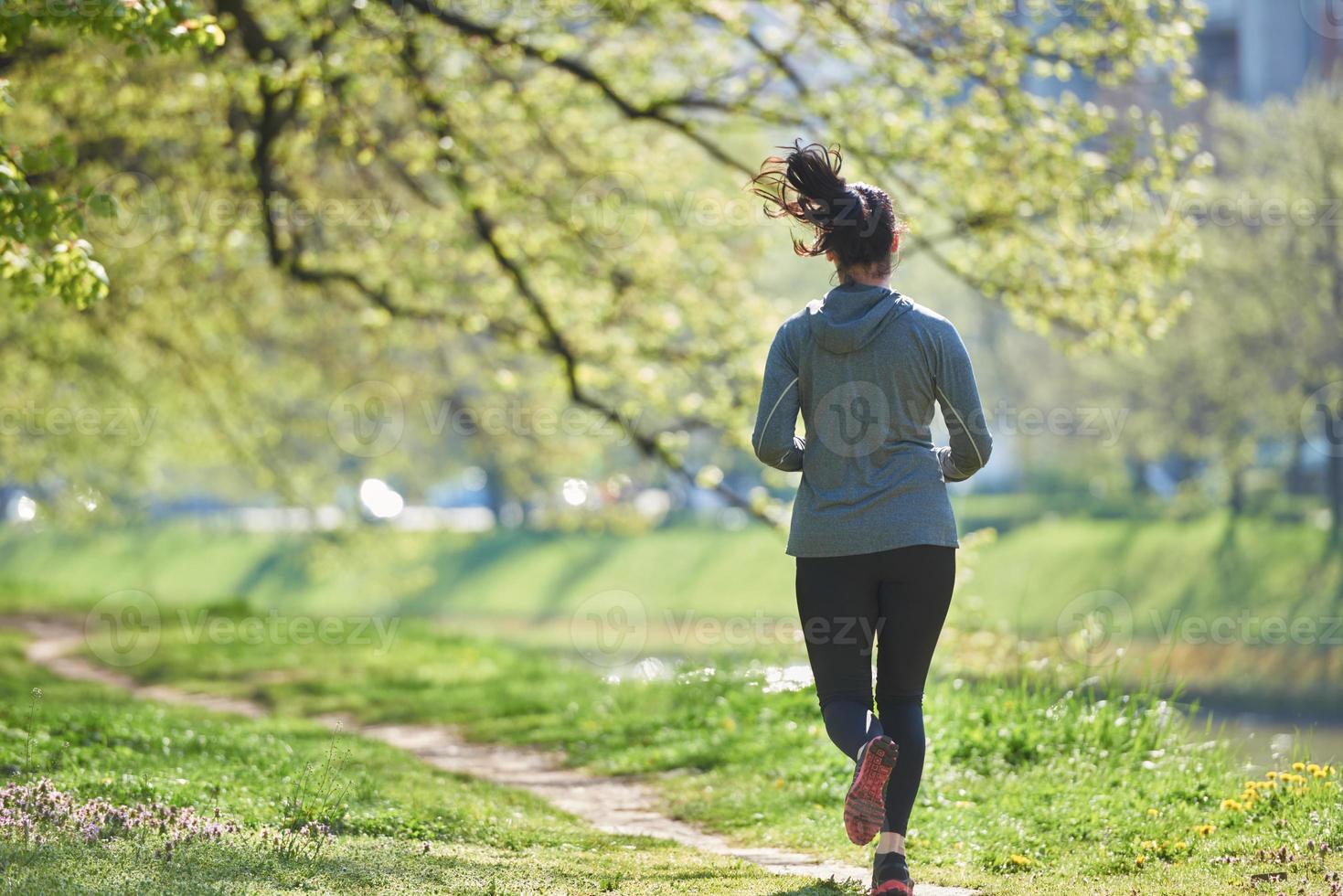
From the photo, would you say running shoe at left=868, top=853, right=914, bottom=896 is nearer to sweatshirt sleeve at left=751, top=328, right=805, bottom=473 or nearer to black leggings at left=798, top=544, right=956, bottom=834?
black leggings at left=798, top=544, right=956, bottom=834

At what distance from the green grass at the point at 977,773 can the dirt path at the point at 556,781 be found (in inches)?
7.4

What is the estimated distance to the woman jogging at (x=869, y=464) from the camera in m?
4.89

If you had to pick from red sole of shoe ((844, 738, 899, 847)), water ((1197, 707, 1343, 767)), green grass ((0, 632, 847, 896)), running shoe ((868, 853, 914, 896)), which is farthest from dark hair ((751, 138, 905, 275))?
water ((1197, 707, 1343, 767))

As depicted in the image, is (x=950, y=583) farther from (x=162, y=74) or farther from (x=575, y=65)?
(x=162, y=74)

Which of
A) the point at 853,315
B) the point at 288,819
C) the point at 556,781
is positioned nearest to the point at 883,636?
the point at 853,315

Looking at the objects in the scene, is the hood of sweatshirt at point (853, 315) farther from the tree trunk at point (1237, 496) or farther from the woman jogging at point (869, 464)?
the tree trunk at point (1237, 496)

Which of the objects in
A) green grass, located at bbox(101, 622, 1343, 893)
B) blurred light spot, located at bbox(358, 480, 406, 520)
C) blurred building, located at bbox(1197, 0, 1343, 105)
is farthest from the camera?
blurred building, located at bbox(1197, 0, 1343, 105)

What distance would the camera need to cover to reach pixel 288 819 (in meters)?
6.10

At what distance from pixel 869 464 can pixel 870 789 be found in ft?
3.53

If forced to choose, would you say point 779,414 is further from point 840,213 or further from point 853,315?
point 840,213

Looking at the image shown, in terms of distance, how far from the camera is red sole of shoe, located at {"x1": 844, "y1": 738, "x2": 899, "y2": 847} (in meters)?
4.66

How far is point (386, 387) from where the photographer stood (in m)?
21.7

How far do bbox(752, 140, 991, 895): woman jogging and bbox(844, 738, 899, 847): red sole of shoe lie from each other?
0.18 feet

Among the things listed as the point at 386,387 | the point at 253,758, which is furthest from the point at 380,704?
the point at 386,387
